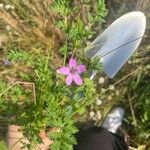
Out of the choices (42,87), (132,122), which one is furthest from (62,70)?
(132,122)

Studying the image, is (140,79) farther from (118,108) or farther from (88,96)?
(88,96)

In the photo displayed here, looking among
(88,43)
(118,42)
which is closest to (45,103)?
(118,42)

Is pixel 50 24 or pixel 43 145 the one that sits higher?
pixel 50 24

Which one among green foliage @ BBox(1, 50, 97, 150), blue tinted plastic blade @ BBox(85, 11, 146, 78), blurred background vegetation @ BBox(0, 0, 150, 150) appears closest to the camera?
green foliage @ BBox(1, 50, 97, 150)

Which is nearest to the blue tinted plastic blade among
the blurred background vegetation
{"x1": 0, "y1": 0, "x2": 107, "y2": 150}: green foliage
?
the blurred background vegetation

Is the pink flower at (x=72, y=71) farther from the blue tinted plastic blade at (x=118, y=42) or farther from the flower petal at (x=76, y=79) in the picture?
the blue tinted plastic blade at (x=118, y=42)

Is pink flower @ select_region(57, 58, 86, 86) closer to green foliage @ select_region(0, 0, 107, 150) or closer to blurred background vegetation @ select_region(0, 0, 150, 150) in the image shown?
green foliage @ select_region(0, 0, 107, 150)

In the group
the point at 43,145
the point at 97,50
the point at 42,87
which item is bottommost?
the point at 43,145

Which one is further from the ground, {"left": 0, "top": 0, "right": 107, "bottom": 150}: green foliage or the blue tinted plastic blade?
the blue tinted plastic blade

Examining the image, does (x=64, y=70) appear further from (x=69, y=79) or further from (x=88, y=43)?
(x=88, y=43)
